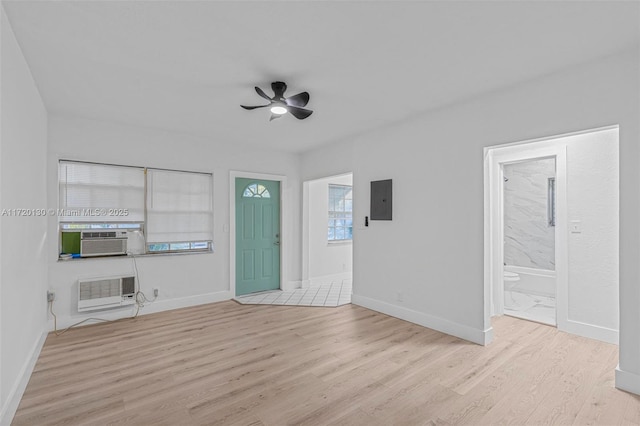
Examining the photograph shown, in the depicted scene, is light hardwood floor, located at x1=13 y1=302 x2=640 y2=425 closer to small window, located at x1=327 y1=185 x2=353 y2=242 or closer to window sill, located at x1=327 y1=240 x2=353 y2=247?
window sill, located at x1=327 y1=240 x2=353 y2=247

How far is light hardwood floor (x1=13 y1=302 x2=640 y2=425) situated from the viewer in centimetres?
211

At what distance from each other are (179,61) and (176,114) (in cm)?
141

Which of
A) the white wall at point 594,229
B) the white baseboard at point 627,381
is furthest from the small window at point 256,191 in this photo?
the white baseboard at point 627,381

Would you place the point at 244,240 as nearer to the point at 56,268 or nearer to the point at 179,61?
the point at 56,268

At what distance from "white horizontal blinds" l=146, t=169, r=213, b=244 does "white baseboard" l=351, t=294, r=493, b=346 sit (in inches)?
107

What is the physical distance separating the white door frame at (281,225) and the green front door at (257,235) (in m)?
0.09

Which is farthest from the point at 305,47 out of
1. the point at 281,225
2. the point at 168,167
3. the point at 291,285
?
the point at 291,285

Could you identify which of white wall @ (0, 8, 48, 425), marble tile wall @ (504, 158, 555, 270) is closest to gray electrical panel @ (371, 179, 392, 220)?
marble tile wall @ (504, 158, 555, 270)

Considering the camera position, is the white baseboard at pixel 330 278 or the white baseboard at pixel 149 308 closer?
the white baseboard at pixel 149 308

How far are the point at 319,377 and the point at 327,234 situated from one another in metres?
4.12

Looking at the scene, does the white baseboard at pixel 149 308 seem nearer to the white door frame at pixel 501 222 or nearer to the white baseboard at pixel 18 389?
the white baseboard at pixel 18 389

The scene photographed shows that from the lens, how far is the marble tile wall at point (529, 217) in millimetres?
5465

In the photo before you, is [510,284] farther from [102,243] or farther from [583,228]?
[102,243]

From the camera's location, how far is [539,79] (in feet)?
9.19
